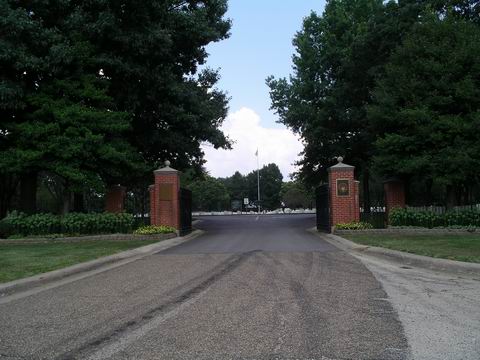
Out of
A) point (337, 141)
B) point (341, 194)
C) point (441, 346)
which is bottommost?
point (441, 346)

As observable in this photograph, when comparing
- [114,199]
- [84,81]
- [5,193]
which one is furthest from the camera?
[5,193]

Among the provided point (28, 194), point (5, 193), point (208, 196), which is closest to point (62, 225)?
point (28, 194)

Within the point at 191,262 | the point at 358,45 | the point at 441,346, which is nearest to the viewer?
the point at 441,346

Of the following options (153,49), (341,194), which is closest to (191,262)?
(341,194)

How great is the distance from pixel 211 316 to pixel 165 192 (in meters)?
14.9

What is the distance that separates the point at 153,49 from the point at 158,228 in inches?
291

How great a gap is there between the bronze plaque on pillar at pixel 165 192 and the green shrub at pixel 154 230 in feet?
4.00

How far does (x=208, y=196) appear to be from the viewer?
93875 mm

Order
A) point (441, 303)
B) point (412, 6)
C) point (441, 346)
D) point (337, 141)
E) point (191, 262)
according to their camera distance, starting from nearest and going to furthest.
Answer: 1. point (441, 346)
2. point (441, 303)
3. point (191, 262)
4. point (412, 6)
5. point (337, 141)

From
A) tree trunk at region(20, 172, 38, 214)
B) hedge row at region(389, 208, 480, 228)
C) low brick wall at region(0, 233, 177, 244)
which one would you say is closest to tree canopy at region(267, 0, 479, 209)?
hedge row at region(389, 208, 480, 228)

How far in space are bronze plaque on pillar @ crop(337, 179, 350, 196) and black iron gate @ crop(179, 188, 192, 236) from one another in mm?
6580

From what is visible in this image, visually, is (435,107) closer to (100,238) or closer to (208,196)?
(100,238)

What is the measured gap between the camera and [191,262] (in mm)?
11828

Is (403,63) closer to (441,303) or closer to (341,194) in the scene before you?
(341,194)
